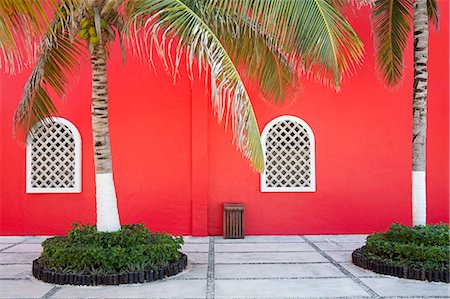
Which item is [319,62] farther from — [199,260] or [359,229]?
[359,229]

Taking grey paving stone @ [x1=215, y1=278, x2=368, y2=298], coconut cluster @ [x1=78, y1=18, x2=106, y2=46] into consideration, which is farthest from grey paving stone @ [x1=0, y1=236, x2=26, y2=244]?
grey paving stone @ [x1=215, y1=278, x2=368, y2=298]

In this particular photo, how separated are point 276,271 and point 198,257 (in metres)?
1.27

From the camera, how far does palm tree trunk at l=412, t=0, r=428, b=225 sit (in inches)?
232

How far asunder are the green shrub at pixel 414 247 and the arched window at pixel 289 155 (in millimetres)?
2320

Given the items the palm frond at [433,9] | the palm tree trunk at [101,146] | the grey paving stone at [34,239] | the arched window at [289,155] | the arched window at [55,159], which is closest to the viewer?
the palm tree trunk at [101,146]

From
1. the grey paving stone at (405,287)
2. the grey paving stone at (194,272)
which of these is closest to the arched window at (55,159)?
the grey paving stone at (194,272)

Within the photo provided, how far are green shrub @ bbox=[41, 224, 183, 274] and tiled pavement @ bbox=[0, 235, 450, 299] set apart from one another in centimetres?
25

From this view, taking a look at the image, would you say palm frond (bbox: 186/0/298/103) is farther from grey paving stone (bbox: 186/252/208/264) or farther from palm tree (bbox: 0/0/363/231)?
grey paving stone (bbox: 186/252/208/264)

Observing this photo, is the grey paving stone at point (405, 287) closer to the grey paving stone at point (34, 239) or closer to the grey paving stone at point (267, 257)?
the grey paving stone at point (267, 257)

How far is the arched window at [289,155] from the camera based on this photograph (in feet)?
26.9

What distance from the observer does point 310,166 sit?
821 centimetres

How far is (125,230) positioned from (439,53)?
6.26 m

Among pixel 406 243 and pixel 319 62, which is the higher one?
pixel 319 62

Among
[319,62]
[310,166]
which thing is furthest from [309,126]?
[319,62]
